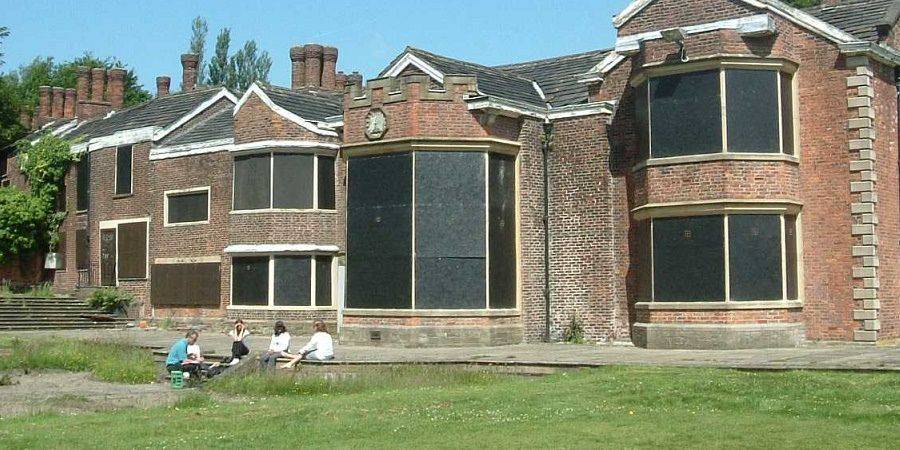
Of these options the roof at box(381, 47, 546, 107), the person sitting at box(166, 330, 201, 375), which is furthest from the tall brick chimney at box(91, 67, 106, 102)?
the person sitting at box(166, 330, 201, 375)

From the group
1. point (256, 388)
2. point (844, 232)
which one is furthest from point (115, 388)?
point (844, 232)

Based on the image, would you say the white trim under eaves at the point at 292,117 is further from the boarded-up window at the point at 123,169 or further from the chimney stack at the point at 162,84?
the chimney stack at the point at 162,84

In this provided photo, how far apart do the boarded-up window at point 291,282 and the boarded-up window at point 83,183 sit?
11.4m

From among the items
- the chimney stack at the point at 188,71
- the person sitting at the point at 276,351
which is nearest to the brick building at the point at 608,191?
the person sitting at the point at 276,351

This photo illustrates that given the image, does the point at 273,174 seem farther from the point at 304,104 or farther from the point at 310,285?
the point at 310,285

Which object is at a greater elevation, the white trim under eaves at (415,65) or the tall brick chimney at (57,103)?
the tall brick chimney at (57,103)

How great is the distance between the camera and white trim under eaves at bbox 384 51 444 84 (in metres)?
27.8

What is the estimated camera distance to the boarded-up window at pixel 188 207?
3419cm

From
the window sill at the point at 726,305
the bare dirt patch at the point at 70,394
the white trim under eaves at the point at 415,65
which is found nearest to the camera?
the bare dirt patch at the point at 70,394

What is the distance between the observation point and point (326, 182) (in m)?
31.2

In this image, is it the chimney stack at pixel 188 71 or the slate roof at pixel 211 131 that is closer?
the slate roof at pixel 211 131

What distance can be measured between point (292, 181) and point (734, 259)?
42.1 feet

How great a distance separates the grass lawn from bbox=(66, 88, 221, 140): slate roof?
22.5m

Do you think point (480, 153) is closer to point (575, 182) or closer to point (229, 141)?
point (575, 182)
